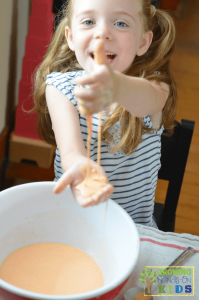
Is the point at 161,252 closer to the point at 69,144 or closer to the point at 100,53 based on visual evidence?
the point at 69,144

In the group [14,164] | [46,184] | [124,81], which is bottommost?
[14,164]

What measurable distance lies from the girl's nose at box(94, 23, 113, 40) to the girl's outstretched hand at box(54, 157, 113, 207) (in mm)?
270

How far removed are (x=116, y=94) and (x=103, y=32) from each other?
239 mm

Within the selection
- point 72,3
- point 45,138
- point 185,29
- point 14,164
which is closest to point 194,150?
point 14,164

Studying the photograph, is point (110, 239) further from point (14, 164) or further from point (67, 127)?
point (14, 164)

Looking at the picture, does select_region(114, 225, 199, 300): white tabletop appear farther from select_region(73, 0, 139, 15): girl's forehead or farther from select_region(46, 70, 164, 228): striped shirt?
select_region(73, 0, 139, 15): girl's forehead

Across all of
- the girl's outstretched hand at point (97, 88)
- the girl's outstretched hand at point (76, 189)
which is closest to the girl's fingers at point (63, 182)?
the girl's outstretched hand at point (76, 189)

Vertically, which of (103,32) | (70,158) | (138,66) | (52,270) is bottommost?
(52,270)

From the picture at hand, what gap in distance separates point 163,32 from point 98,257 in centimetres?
60

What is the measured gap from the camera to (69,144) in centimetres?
73

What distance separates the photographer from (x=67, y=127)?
0.77 metres

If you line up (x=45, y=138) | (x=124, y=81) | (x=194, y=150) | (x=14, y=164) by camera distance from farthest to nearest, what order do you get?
(x=194, y=150)
(x=14, y=164)
(x=45, y=138)
(x=124, y=81)

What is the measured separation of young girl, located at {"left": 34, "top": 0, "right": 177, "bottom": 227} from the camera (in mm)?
585

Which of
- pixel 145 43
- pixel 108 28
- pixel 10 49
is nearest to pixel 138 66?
pixel 145 43
